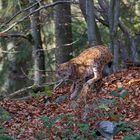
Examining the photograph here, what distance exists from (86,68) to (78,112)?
1.25 metres

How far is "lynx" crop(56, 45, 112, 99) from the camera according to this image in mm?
11086

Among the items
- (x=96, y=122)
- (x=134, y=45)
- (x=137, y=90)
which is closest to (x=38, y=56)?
(x=134, y=45)

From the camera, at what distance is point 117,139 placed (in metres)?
8.84

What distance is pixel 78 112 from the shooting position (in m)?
10.3

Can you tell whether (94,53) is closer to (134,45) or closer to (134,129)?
(134,129)

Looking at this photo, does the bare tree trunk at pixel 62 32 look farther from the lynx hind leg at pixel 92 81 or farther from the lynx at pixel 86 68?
the lynx hind leg at pixel 92 81

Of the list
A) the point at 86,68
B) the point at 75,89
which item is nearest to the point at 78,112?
the point at 86,68

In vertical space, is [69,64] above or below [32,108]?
above

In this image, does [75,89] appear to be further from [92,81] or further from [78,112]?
[78,112]

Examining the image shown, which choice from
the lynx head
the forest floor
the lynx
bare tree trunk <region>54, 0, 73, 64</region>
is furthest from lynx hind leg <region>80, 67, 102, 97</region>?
bare tree trunk <region>54, 0, 73, 64</region>

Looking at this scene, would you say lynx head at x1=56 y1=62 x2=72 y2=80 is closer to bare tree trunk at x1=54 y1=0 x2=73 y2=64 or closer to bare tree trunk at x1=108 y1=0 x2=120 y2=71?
bare tree trunk at x1=108 y1=0 x2=120 y2=71

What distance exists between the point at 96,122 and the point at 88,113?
1.38 ft

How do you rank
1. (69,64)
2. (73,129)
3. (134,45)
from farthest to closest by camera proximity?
(134,45) → (69,64) → (73,129)

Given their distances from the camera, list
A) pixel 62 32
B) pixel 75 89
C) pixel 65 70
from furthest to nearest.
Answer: pixel 62 32
pixel 75 89
pixel 65 70
